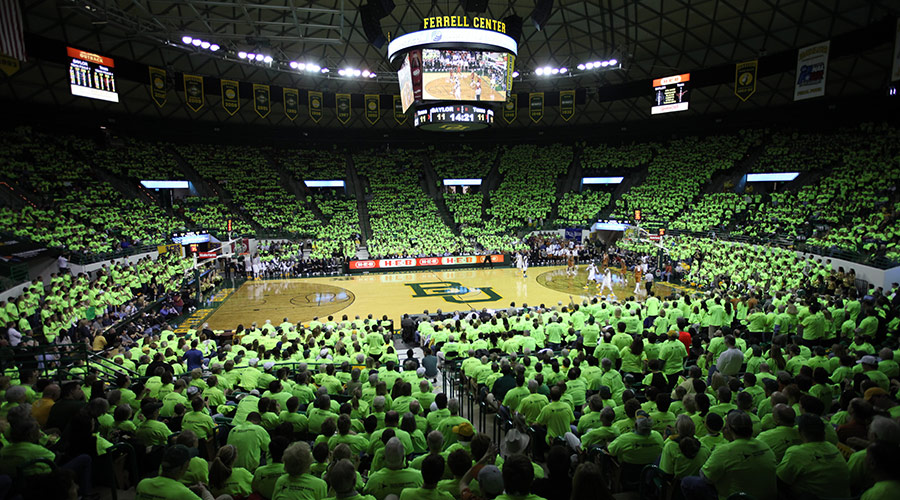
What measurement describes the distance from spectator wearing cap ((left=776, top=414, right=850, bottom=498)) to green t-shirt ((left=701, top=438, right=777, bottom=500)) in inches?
7.7

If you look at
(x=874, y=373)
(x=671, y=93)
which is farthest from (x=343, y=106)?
(x=874, y=373)

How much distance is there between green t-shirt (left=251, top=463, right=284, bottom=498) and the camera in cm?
486

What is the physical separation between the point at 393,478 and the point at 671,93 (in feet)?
109

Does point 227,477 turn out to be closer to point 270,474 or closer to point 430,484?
point 270,474

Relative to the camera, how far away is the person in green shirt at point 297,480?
14.1 feet

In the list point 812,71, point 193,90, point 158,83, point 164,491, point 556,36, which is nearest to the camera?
point 164,491

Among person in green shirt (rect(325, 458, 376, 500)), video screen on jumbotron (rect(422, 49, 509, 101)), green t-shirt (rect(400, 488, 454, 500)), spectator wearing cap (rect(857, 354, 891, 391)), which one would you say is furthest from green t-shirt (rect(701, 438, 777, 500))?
video screen on jumbotron (rect(422, 49, 509, 101))

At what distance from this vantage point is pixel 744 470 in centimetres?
453

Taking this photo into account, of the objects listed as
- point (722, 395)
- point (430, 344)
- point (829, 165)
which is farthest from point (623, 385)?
point (829, 165)

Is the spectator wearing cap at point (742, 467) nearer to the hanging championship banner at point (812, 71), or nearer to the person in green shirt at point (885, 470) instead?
the person in green shirt at point (885, 470)

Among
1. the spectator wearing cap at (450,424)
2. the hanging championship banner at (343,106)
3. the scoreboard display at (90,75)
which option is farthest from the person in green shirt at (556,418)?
the hanging championship banner at (343,106)

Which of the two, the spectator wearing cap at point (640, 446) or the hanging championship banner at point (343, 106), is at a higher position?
the hanging championship banner at point (343, 106)

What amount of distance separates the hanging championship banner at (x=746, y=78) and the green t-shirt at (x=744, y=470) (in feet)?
92.2

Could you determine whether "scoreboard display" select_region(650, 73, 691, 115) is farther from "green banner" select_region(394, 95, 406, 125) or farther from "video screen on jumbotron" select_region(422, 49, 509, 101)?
"green banner" select_region(394, 95, 406, 125)
